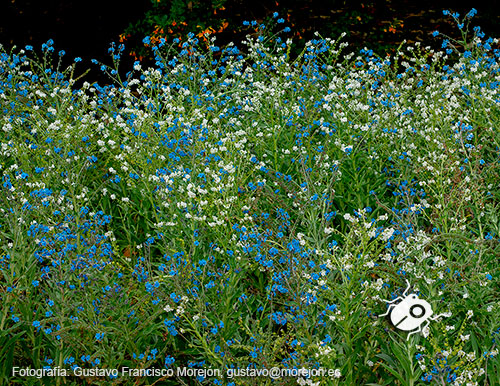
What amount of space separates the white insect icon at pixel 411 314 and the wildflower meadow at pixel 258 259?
0.09ft

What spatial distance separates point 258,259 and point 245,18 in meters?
5.98

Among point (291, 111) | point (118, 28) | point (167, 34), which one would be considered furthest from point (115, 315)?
point (118, 28)

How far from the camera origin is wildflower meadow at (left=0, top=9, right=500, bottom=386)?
318 centimetres

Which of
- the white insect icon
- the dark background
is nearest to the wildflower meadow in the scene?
the white insect icon

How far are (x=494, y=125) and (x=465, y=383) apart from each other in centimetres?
266

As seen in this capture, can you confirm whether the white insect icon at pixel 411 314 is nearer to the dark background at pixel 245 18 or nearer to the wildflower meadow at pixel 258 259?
the wildflower meadow at pixel 258 259

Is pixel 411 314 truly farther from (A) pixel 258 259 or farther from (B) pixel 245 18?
(B) pixel 245 18

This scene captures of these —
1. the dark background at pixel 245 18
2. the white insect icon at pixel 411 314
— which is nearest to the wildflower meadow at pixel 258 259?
the white insect icon at pixel 411 314

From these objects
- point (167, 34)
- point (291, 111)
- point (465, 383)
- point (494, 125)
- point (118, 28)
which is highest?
point (118, 28)

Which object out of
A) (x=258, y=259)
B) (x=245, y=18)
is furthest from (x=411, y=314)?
(x=245, y=18)

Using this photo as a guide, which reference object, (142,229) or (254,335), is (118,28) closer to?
(142,229)

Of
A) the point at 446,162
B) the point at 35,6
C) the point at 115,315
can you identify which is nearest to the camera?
the point at 115,315

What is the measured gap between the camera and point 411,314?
3.09m

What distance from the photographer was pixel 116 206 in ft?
16.6
